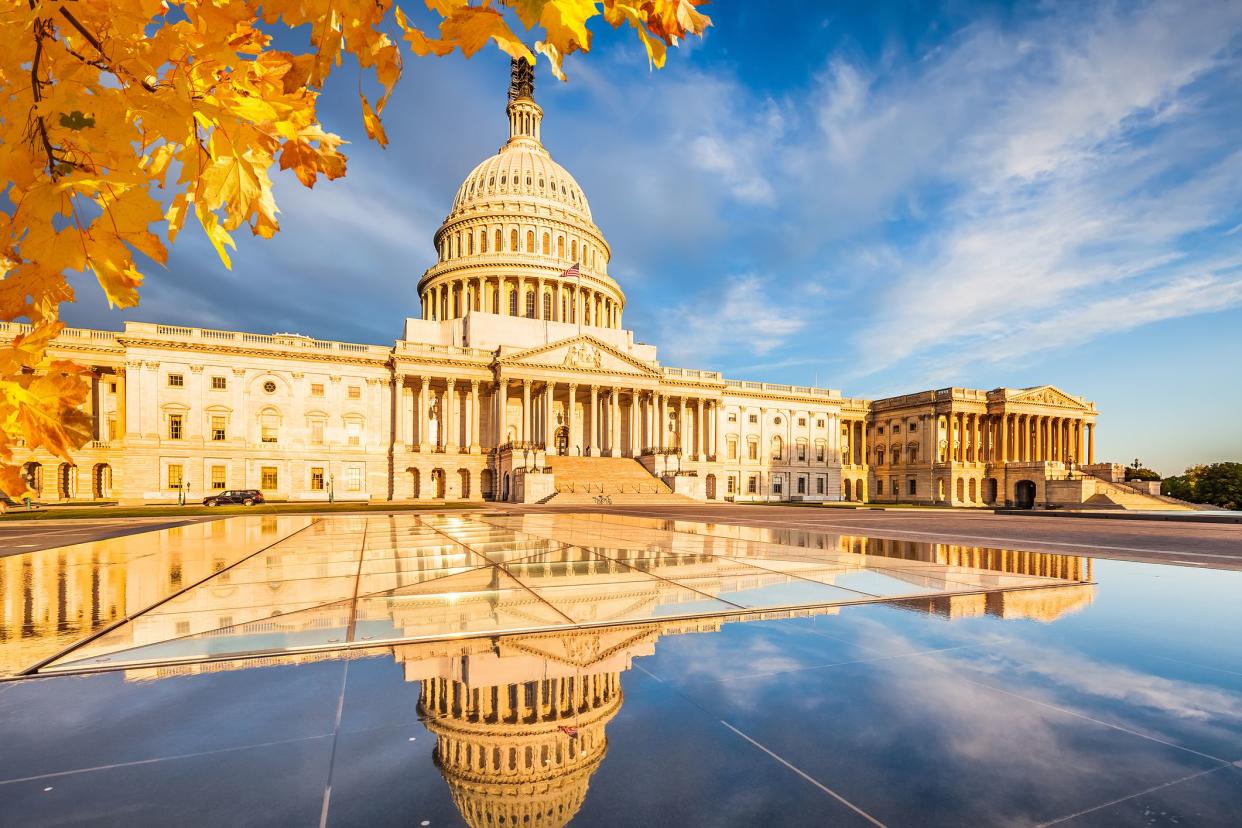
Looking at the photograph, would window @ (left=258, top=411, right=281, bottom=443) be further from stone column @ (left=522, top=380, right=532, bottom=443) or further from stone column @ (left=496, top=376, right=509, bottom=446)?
stone column @ (left=522, top=380, right=532, bottom=443)

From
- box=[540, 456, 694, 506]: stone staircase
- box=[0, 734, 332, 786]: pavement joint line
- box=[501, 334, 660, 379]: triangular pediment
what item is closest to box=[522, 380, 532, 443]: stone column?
box=[501, 334, 660, 379]: triangular pediment

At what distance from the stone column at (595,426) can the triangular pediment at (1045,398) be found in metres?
59.3

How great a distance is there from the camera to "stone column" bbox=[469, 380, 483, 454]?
65369mm

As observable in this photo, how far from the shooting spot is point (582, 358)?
6688 cm

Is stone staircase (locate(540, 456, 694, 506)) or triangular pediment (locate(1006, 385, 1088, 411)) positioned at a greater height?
triangular pediment (locate(1006, 385, 1088, 411))

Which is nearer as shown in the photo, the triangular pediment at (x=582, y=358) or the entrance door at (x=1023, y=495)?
the triangular pediment at (x=582, y=358)

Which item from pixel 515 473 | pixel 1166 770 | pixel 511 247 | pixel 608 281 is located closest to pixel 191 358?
pixel 515 473

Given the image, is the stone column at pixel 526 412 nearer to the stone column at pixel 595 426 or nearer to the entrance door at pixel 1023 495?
the stone column at pixel 595 426

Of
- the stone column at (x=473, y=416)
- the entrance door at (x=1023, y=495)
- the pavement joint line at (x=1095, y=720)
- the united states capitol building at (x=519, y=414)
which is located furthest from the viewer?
the entrance door at (x=1023, y=495)

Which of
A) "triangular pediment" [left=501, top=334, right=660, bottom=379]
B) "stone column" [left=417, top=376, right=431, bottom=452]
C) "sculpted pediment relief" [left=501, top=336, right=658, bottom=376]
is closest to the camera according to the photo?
"stone column" [left=417, top=376, right=431, bottom=452]

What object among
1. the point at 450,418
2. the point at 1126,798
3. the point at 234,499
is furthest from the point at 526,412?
the point at 1126,798

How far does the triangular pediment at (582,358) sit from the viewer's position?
64.8 m

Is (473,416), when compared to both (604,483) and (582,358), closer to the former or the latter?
(582,358)

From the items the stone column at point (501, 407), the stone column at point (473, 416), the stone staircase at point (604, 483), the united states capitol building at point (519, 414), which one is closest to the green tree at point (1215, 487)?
the united states capitol building at point (519, 414)
